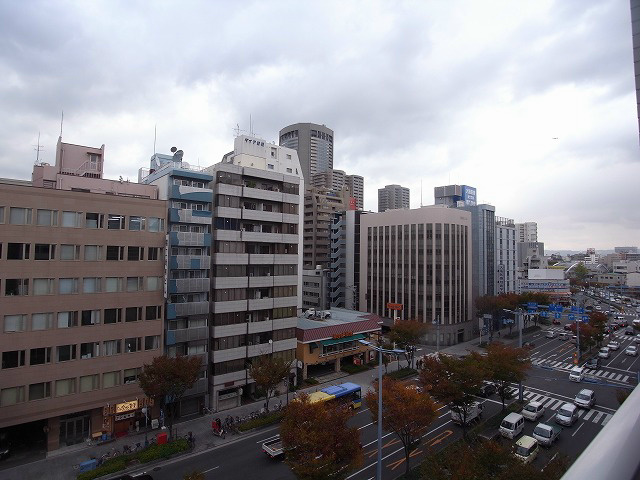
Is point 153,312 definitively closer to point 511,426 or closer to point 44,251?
point 44,251

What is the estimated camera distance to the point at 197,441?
3466 cm

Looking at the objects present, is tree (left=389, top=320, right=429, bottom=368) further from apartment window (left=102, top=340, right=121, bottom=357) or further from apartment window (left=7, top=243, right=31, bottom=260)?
apartment window (left=7, top=243, right=31, bottom=260)

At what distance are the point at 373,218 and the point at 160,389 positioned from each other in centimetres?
5959

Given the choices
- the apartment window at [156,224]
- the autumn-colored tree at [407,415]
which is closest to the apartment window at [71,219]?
the apartment window at [156,224]

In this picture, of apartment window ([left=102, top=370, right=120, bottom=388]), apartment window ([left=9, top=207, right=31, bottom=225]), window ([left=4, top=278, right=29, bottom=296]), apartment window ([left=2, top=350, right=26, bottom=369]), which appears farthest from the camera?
apartment window ([left=102, top=370, right=120, bottom=388])

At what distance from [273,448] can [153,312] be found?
1744cm

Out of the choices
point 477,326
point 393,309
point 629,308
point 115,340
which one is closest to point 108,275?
point 115,340

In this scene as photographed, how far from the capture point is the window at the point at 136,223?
123 feet

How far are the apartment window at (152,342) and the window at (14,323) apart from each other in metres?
9.86

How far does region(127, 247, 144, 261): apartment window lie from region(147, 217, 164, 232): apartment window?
221 cm

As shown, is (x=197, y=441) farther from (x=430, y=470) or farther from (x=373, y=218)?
(x=373, y=218)

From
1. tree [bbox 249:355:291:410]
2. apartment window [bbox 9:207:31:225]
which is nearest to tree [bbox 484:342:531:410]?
tree [bbox 249:355:291:410]

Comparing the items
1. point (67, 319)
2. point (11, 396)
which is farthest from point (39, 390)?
point (67, 319)

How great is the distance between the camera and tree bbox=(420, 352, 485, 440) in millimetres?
32156
